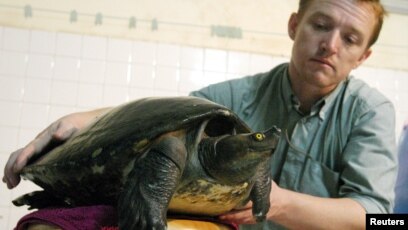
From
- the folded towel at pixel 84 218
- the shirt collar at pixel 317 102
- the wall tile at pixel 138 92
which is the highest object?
the shirt collar at pixel 317 102

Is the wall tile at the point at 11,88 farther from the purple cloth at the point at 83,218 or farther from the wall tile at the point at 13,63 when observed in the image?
the purple cloth at the point at 83,218

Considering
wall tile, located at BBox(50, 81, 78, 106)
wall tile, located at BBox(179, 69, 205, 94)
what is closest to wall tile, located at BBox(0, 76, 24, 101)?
wall tile, located at BBox(50, 81, 78, 106)

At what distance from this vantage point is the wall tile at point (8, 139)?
1742mm

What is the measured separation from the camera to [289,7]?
198 centimetres

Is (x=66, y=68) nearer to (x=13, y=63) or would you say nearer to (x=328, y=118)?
(x=13, y=63)

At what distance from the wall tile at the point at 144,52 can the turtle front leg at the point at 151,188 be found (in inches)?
50.8

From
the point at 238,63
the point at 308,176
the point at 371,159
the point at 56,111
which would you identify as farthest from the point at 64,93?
the point at 371,159

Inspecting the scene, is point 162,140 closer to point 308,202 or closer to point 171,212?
point 171,212

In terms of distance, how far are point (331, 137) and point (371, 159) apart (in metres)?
0.12

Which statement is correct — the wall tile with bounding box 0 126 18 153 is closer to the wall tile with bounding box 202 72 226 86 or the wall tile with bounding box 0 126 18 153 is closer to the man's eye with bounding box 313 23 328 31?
the wall tile with bounding box 202 72 226 86

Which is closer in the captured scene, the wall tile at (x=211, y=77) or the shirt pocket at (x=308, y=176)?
the shirt pocket at (x=308, y=176)

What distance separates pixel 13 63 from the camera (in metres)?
1.76

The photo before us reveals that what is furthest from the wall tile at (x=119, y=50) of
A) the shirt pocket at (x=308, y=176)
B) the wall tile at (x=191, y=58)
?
the shirt pocket at (x=308, y=176)

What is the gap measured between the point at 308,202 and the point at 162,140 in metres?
0.43
